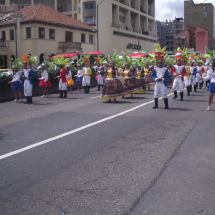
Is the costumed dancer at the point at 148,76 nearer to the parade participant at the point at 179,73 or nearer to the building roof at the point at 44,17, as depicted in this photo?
the parade participant at the point at 179,73

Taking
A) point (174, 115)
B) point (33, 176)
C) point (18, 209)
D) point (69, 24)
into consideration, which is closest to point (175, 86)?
point (174, 115)

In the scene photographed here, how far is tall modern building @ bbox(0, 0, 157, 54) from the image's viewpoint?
179ft

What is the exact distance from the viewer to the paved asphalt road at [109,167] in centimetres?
408

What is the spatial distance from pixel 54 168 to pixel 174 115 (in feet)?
20.8

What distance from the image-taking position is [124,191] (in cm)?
447

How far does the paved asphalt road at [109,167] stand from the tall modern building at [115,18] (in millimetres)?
40767

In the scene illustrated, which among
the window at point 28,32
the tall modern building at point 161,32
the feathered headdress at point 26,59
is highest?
the tall modern building at point 161,32

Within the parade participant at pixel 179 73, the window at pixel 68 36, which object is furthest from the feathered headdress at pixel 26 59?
the window at pixel 68 36

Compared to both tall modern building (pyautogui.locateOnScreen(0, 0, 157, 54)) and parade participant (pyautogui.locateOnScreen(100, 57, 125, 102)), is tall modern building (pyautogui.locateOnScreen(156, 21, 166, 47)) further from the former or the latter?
parade participant (pyautogui.locateOnScreen(100, 57, 125, 102))

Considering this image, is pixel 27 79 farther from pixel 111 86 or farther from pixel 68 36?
pixel 68 36

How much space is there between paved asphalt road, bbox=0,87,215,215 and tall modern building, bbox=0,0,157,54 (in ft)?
134

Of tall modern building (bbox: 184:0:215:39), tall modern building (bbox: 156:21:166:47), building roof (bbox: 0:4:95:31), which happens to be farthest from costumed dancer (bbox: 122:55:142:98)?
tall modern building (bbox: 184:0:215:39)

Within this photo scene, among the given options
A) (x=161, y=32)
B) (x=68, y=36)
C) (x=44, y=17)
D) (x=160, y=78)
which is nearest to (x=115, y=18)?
(x=68, y=36)

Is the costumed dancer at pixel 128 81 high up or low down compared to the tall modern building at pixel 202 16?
down
